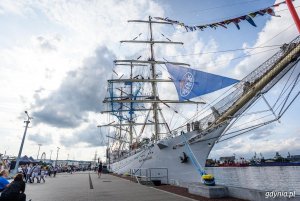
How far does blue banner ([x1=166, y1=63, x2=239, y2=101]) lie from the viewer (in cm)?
1427

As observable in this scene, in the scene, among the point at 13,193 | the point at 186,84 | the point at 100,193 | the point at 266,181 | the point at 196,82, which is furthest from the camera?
the point at 266,181

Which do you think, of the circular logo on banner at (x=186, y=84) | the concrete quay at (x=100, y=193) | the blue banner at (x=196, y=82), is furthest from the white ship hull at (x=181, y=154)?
the concrete quay at (x=100, y=193)

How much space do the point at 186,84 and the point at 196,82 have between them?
1.03 meters

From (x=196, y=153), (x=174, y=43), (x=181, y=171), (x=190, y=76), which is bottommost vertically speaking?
(x=181, y=171)

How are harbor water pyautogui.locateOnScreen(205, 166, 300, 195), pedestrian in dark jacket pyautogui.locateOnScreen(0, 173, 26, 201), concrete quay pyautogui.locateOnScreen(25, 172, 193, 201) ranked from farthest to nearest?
1. harbor water pyautogui.locateOnScreen(205, 166, 300, 195)
2. concrete quay pyautogui.locateOnScreen(25, 172, 193, 201)
3. pedestrian in dark jacket pyautogui.locateOnScreen(0, 173, 26, 201)

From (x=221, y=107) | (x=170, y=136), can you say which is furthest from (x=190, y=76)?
(x=170, y=136)

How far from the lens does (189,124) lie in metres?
17.7

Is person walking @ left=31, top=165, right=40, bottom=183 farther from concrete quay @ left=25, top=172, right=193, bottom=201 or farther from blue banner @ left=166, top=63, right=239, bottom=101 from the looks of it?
blue banner @ left=166, top=63, right=239, bottom=101

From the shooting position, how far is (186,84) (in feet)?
54.3

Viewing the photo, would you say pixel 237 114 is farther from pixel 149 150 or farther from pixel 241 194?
pixel 149 150

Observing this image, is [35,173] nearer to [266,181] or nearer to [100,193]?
[100,193]

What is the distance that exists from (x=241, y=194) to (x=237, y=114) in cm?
700

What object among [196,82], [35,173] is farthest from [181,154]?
[35,173]

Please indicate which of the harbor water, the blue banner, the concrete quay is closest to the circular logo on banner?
the blue banner
